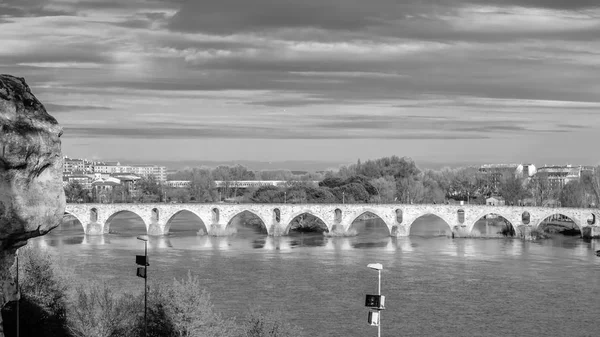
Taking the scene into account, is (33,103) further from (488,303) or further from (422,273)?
(422,273)

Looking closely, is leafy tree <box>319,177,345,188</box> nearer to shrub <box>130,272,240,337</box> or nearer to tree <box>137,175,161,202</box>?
tree <box>137,175,161,202</box>

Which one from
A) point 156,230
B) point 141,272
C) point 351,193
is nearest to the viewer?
point 141,272

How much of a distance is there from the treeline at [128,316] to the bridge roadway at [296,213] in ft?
109

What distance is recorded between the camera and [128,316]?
1942 centimetres

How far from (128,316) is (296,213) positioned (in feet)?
123

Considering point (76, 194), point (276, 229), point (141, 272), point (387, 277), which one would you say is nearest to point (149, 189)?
point (76, 194)

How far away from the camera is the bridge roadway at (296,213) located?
180ft

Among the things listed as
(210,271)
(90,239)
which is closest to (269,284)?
(210,271)

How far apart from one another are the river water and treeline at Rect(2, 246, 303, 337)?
2563 mm

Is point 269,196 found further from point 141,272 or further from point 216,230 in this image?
point 141,272

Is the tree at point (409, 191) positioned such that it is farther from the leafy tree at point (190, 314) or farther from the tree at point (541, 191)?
the leafy tree at point (190, 314)

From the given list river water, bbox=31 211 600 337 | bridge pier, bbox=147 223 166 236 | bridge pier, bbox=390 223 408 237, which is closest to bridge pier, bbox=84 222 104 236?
river water, bbox=31 211 600 337

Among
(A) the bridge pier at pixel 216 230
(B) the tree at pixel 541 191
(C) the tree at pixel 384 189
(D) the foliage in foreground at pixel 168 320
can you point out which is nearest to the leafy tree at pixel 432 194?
(C) the tree at pixel 384 189

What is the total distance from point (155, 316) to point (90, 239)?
33.4 m
